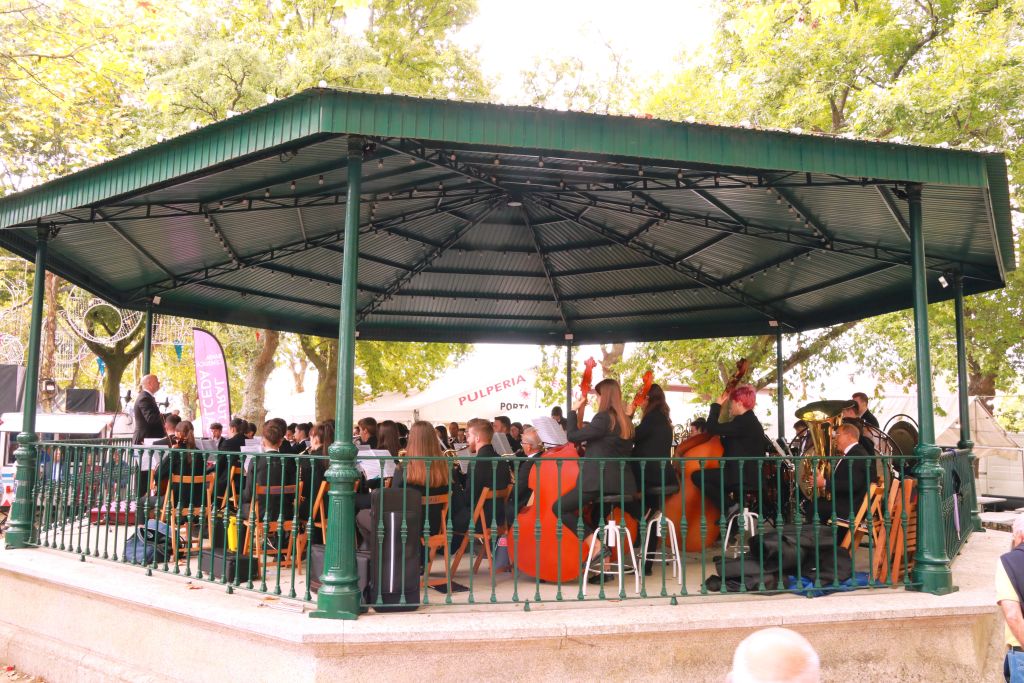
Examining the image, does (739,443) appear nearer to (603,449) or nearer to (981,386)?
(603,449)

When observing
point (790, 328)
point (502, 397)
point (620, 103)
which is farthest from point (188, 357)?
point (790, 328)

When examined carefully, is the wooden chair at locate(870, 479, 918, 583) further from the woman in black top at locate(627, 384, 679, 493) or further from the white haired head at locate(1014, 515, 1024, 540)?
the white haired head at locate(1014, 515, 1024, 540)

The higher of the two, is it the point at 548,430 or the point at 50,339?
the point at 50,339

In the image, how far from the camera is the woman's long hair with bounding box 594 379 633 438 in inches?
247

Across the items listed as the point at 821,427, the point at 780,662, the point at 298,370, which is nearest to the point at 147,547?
the point at 780,662

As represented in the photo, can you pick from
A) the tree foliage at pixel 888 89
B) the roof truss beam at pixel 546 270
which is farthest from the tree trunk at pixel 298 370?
the roof truss beam at pixel 546 270

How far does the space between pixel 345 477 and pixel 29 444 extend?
4.29m

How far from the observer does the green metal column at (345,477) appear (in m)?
4.87

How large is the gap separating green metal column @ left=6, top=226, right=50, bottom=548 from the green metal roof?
0.53 metres

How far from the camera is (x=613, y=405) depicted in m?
6.30

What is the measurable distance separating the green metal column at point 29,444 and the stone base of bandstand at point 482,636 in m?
1.13

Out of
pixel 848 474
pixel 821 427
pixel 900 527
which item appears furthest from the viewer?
pixel 821 427

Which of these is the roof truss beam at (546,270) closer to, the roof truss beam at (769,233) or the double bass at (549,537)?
the roof truss beam at (769,233)

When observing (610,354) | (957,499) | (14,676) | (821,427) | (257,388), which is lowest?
(14,676)
